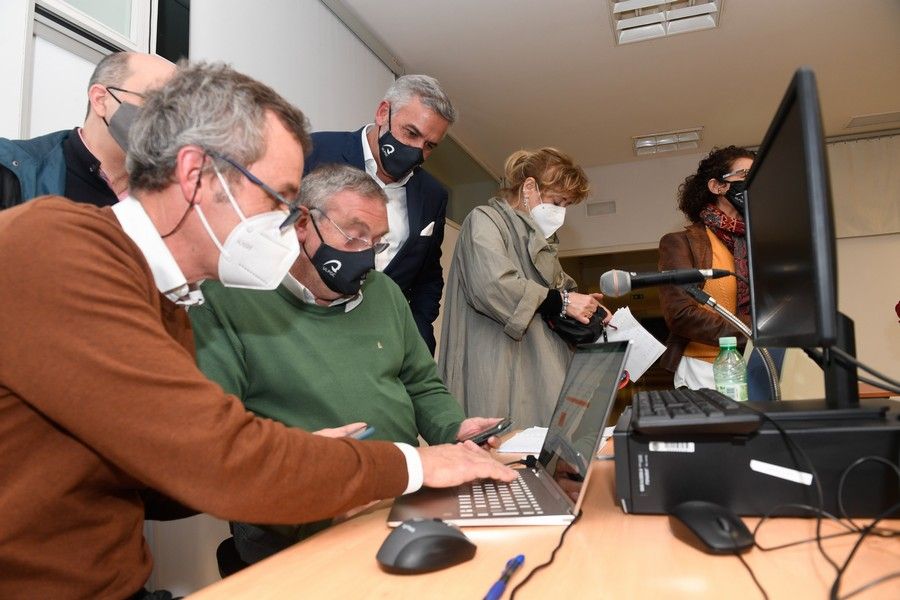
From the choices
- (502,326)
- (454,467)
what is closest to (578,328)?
(502,326)

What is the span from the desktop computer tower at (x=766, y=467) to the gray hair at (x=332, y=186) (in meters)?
0.88

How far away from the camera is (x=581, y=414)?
0.97 metres

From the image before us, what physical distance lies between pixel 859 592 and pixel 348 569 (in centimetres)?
51

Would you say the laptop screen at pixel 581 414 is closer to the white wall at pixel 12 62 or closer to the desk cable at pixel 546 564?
the desk cable at pixel 546 564

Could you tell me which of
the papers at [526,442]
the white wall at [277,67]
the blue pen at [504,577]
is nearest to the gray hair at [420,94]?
the white wall at [277,67]

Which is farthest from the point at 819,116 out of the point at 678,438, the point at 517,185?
the point at 517,185

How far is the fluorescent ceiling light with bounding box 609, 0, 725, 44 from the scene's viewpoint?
3275mm

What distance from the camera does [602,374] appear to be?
0.95 metres

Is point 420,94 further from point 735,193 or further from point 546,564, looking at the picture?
point 546,564

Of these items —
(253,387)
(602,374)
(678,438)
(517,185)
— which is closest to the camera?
(678,438)

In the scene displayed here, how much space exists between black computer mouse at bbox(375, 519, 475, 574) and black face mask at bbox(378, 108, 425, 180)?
159 cm

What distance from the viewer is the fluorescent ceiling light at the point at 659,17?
3275 mm

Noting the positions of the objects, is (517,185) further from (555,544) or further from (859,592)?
(859,592)

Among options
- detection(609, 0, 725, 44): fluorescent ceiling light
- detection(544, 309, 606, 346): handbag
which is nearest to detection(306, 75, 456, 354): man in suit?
detection(544, 309, 606, 346): handbag
